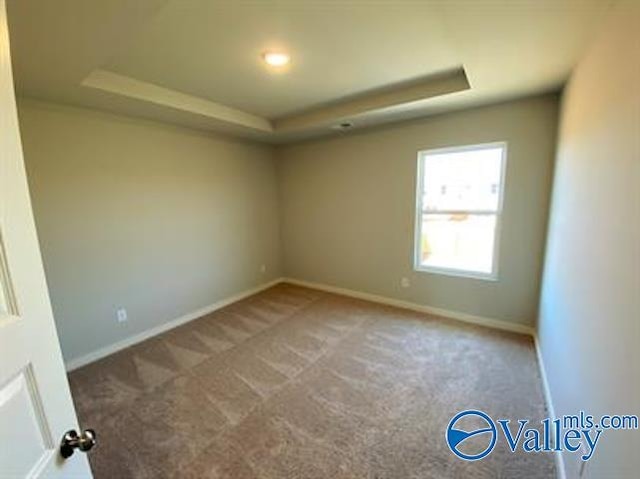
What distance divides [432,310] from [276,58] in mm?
3114

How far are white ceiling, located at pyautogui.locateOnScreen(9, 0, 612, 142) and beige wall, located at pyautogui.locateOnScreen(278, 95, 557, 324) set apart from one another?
371mm

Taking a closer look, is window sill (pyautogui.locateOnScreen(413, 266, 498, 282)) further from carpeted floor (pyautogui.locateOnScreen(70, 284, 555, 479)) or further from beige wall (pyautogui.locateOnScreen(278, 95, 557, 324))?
carpeted floor (pyautogui.locateOnScreen(70, 284, 555, 479))

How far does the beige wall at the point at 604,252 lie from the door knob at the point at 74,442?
1505mm

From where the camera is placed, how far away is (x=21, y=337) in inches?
24.2

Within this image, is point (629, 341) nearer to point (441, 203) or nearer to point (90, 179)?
point (441, 203)

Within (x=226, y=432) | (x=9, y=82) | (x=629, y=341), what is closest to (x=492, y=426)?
(x=629, y=341)

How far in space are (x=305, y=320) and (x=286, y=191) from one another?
213 cm

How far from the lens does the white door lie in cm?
58

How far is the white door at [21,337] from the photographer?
1.91ft

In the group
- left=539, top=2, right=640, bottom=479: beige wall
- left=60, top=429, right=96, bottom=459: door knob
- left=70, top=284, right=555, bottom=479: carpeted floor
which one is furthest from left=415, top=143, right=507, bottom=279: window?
left=60, top=429, right=96, bottom=459: door knob

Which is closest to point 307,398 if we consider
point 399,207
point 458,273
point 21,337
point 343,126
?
point 21,337

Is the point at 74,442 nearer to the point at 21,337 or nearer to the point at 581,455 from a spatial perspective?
the point at 21,337

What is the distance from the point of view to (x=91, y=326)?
2.79 meters

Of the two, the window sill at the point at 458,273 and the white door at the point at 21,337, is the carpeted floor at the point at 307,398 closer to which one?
the window sill at the point at 458,273
